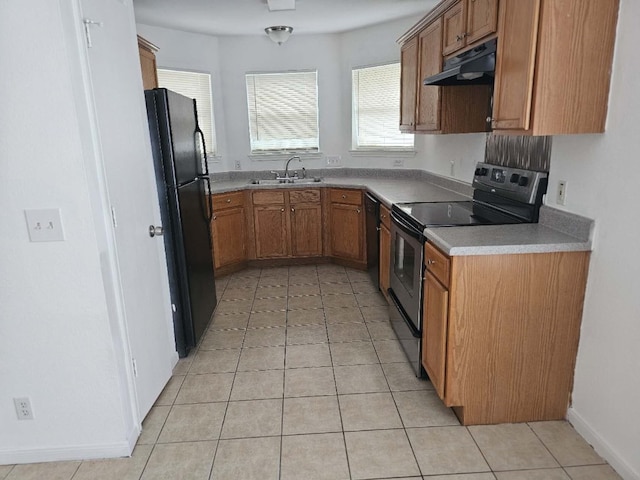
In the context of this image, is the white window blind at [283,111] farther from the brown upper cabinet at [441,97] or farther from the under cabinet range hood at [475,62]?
the under cabinet range hood at [475,62]

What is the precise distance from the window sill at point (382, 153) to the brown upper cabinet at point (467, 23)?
172cm

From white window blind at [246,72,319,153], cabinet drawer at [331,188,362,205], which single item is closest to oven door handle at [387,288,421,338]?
cabinet drawer at [331,188,362,205]

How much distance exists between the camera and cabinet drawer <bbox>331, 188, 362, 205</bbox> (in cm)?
428

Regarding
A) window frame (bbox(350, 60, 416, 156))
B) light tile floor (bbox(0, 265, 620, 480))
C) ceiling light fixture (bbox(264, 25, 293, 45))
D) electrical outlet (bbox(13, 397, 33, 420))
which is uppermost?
ceiling light fixture (bbox(264, 25, 293, 45))

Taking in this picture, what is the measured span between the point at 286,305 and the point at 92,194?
2.16 metres

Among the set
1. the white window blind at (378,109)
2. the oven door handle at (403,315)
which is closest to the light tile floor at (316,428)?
the oven door handle at (403,315)

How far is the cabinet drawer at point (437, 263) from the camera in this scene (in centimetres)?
197

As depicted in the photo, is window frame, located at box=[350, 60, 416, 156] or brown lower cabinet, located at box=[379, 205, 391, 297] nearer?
brown lower cabinet, located at box=[379, 205, 391, 297]

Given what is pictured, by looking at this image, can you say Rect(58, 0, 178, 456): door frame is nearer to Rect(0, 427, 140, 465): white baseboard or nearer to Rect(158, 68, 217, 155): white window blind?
Rect(0, 427, 140, 465): white baseboard

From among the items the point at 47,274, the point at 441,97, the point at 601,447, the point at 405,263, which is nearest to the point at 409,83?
the point at 441,97

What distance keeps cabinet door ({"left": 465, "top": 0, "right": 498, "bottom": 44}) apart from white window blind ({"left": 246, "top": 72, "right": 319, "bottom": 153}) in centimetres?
275

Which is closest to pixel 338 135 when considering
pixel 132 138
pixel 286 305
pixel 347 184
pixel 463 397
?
pixel 347 184

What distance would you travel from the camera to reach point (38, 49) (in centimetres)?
158

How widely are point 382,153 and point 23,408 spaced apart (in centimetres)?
387
